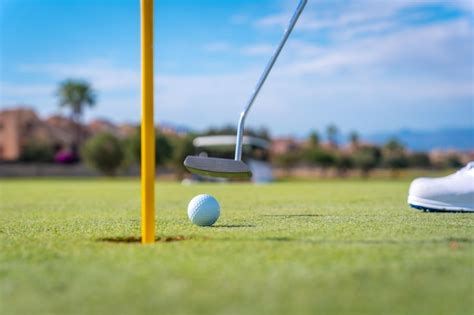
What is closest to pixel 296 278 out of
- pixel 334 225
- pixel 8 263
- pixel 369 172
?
pixel 8 263

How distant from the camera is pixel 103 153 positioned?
55.0 meters

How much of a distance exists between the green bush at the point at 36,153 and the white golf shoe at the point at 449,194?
62638mm

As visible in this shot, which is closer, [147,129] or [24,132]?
[147,129]

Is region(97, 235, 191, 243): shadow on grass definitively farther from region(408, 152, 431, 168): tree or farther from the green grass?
region(408, 152, 431, 168): tree

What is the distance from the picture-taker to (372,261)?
13.2 ft

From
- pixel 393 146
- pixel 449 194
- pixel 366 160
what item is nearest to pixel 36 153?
pixel 366 160

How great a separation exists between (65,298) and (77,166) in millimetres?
60462

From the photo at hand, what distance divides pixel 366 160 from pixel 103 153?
33027 millimetres

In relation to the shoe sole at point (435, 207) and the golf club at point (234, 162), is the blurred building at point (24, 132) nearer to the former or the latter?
the shoe sole at point (435, 207)

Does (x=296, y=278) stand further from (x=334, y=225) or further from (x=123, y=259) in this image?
(x=334, y=225)

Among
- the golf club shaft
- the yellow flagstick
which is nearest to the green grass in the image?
the yellow flagstick

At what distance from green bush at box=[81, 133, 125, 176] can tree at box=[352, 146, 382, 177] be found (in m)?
30.2

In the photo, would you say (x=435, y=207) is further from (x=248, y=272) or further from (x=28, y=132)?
(x=28, y=132)

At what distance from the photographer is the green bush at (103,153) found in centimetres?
5484
